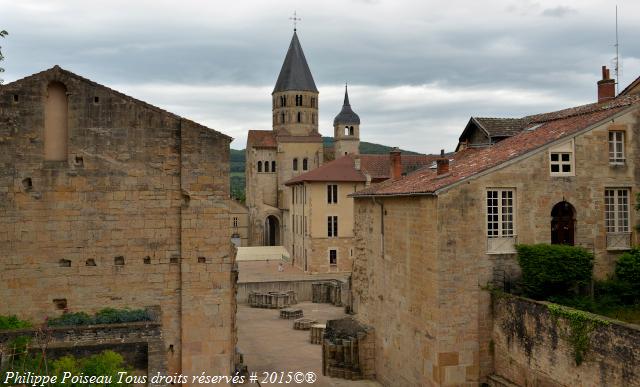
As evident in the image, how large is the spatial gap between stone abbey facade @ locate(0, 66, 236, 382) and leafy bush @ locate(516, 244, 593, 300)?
8.68 m

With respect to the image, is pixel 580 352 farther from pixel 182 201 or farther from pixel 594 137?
pixel 182 201

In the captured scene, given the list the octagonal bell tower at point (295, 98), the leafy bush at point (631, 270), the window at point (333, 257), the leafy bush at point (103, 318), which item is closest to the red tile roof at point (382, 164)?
the window at point (333, 257)

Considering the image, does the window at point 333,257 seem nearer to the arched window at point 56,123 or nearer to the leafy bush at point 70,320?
the arched window at point 56,123

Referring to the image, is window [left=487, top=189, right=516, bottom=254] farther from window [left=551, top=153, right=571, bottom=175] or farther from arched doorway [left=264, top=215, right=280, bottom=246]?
arched doorway [left=264, top=215, right=280, bottom=246]

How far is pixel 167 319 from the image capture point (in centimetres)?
1727

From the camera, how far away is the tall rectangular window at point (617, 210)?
20.1m

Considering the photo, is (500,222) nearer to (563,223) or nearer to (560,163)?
(563,223)

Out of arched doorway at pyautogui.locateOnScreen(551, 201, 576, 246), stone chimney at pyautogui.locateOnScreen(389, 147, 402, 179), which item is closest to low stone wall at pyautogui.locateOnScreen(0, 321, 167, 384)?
arched doorway at pyautogui.locateOnScreen(551, 201, 576, 246)

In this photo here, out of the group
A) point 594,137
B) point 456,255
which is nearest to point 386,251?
point 456,255

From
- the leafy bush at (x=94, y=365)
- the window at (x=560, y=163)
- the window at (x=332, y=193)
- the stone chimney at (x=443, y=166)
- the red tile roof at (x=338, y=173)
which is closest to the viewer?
the leafy bush at (x=94, y=365)

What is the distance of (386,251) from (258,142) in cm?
5683

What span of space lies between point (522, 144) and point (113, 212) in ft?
42.2

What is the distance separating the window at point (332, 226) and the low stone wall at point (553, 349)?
104ft

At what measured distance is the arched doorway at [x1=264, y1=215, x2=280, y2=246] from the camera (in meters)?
77.0
